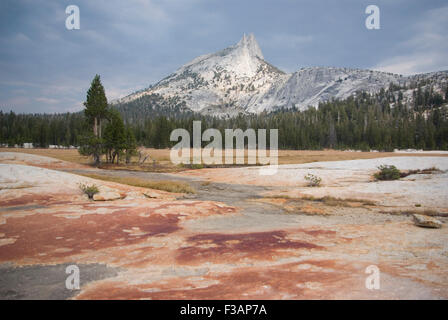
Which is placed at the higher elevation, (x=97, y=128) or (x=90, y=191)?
(x=97, y=128)

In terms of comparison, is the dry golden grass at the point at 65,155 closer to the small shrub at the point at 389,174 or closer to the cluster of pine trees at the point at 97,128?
the cluster of pine trees at the point at 97,128

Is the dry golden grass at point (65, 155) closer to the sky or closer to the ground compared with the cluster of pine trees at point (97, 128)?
closer to the ground

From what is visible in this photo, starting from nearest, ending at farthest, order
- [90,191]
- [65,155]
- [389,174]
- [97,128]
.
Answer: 1. [90,191]
2. [389,174]
3. [97,128]
4. [65,155]

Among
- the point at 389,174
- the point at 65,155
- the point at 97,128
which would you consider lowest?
the point at 389,174

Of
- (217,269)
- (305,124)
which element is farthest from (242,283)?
(305,124)

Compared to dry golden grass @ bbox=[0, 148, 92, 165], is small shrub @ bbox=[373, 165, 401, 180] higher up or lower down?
lower down

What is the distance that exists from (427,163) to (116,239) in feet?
141

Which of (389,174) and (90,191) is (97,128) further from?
(389,174)

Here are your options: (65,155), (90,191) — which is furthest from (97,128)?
(90,191)

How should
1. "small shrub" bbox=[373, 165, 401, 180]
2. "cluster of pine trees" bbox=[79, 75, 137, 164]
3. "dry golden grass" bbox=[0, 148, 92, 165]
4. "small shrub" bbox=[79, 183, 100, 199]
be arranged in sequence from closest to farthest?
"small shrub" bbox=[79, 183, 100, 199] < "small shrub" bbox=[373, 165, 401, 180] < "cluster of pine trees" bbox=[79, 75, 137, 164] < "dry golden grass" bbox=[0, 148, 92, 165]

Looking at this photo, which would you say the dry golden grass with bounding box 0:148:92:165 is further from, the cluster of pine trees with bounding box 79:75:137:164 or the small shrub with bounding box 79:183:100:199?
the small shrub with bounding box 79:183:100:199

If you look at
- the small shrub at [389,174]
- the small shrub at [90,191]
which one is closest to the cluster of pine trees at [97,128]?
the small shrub at [90,191]

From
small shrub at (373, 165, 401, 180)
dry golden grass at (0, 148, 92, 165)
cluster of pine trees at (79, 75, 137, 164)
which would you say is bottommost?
small shrub at (373, 165, 401, 180)

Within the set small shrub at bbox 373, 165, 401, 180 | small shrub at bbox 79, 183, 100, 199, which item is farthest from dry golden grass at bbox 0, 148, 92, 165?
small shrub at bbox 373, 165, 401, 180
